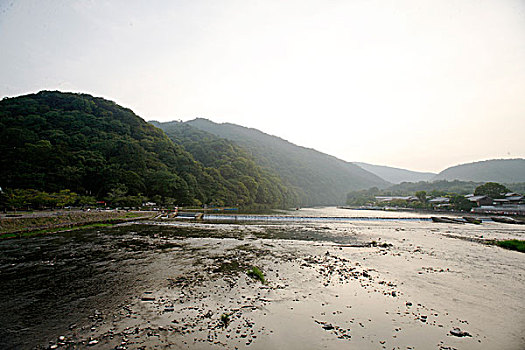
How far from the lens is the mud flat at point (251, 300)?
7012 millimetres

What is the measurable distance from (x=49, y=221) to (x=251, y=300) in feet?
87.8

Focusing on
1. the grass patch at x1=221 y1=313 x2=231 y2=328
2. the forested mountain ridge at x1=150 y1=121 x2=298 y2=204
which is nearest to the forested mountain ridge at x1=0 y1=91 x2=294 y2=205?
the forested mountain ridge at x1=150 y1=121 x2=298 y2=204

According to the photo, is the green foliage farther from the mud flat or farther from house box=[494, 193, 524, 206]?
the mud flat

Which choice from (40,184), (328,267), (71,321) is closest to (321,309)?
(328,267)

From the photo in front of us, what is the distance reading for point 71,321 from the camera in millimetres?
7574

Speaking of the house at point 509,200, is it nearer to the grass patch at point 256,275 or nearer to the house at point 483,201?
the house at point 483,201

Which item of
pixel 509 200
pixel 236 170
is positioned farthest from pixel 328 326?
pixel 236 170

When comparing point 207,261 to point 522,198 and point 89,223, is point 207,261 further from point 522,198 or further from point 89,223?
point 522,198

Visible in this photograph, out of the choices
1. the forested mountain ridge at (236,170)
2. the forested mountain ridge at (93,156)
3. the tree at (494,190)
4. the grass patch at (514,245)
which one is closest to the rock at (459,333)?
the grass patch at (514,245)

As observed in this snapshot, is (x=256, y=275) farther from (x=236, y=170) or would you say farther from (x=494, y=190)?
(x=236, y=170)

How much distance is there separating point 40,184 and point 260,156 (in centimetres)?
15514

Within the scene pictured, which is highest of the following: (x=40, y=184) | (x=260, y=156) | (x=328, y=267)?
(x=260, y=156)

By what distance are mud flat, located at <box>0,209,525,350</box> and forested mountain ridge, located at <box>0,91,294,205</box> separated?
134ft

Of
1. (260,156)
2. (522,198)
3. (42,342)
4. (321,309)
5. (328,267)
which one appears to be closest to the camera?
(42,342)
